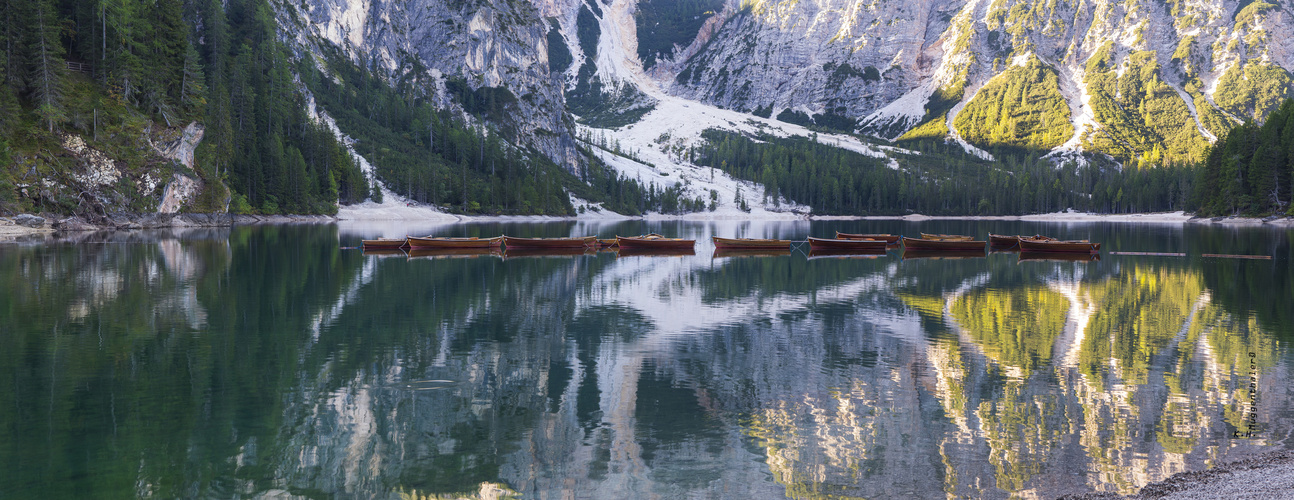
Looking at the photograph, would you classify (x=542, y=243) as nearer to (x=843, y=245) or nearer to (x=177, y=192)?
(x=843, y=245)

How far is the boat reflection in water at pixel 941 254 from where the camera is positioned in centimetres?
7288

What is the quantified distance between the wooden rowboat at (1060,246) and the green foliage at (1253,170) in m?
91.5

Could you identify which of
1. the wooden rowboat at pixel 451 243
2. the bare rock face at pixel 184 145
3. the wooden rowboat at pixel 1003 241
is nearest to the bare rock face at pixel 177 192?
the bare rock face at pixel 184 145

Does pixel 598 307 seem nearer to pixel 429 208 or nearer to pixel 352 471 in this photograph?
pixel 352 471

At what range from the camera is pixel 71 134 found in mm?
91188

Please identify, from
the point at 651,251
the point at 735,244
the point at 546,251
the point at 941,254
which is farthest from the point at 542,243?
the point at 941,254

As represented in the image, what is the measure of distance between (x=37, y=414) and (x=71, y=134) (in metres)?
95.4

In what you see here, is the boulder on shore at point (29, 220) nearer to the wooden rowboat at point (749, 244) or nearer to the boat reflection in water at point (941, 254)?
the wooden rowboat at point (749, 244)

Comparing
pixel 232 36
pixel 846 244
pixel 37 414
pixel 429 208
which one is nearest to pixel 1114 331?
pixel 37 414

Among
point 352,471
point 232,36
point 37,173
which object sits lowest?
point 352,471

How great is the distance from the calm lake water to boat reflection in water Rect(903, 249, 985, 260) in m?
31.7

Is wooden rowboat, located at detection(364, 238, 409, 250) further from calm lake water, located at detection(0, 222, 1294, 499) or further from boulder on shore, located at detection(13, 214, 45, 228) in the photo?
boulder on shore, located at detection(13, 214, 45, 228)

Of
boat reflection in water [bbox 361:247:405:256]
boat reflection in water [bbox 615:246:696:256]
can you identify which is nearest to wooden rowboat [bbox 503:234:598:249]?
boat reflection in water [bbox 615:246:696:256]

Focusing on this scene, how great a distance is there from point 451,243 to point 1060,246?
197ft
